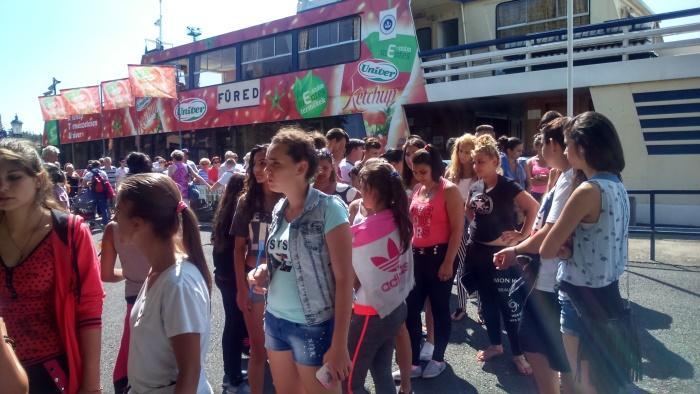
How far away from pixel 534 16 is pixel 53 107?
21.6 meters

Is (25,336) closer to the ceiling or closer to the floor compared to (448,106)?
closer to the floor

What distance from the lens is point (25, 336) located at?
7.00ft

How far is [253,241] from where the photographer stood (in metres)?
3.29

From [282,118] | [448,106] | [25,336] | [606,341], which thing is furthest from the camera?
[282,118]

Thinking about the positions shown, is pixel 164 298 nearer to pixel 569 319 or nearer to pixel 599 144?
pixel 569 319

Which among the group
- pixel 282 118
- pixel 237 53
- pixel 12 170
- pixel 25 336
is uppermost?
pixel 237 53

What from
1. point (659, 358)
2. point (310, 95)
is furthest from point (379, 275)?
point (310, 95)

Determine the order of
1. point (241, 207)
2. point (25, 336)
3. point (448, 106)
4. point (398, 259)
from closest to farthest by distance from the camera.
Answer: point (25, 336), point (398, 259), point (241, 207), point (448, 106)

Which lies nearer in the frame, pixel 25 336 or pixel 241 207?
pixel 25 336

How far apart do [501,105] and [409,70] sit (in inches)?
143

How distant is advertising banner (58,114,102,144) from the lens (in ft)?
80.6

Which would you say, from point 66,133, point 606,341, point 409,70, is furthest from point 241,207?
point 66,133

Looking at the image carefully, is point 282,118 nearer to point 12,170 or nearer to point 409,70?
point 409,70

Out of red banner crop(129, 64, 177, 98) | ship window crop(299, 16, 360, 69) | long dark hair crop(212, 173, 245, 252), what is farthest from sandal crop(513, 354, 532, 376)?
red banner crop(129, 64, 177, 98)
